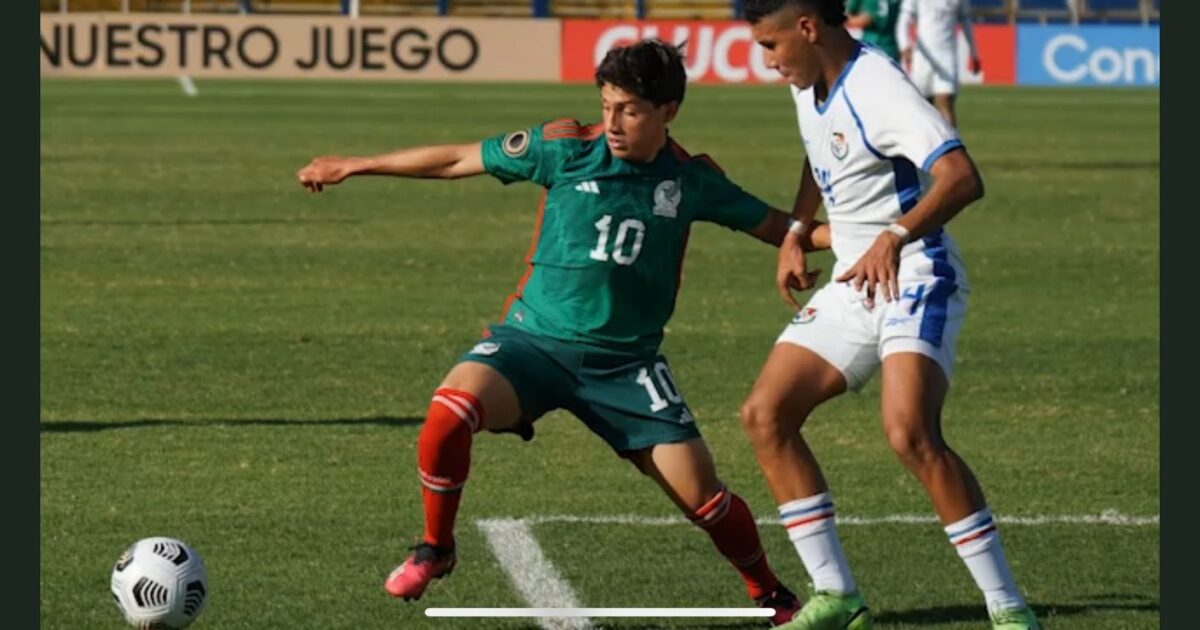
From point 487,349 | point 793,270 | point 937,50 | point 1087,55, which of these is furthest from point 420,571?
point 1087,55

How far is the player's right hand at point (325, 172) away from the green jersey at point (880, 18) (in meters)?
12.9

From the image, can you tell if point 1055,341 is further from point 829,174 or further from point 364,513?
point 829,174

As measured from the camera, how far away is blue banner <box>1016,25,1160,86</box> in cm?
4506

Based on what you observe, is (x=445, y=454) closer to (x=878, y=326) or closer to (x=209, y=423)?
(x=878, y=326)

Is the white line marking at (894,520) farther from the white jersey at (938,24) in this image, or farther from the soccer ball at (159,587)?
the white jersey at (938,24)

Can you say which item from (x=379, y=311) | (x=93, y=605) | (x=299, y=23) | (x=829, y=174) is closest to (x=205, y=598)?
(x=93, y=605)

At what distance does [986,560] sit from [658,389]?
1.10 m

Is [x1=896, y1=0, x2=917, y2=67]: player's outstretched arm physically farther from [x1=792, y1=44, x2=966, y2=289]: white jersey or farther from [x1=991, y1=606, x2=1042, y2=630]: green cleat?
[x1=991, y1=606, x2=1042, y2=630]: green cleat

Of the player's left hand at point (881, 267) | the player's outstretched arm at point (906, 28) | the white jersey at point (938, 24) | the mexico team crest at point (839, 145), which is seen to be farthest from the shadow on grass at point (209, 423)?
the player's outstretched arm at point (906, 28)

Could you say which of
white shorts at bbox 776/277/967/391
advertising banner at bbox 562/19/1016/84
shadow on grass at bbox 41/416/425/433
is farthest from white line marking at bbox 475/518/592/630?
advertising banner at bbox 562/19/1016/84

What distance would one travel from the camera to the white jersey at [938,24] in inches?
888

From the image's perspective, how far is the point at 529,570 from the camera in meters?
7.95

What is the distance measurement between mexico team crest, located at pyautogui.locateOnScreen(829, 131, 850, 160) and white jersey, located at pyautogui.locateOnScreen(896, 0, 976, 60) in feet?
50.2

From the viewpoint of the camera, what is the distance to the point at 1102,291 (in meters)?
15.7
